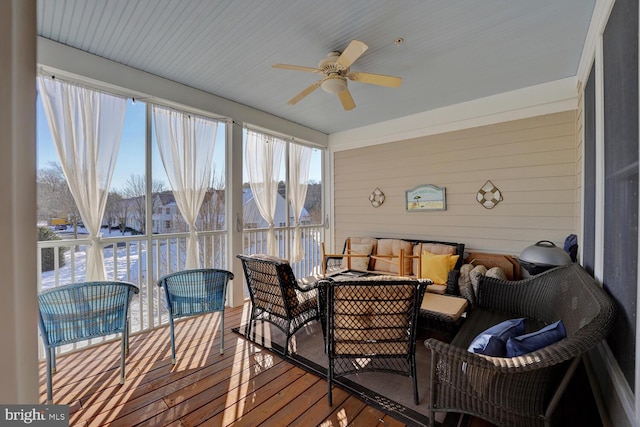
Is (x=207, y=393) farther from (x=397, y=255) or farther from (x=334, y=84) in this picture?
(x=397, y=255)

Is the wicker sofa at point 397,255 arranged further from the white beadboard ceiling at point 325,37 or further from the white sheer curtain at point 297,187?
the white beadboard ceiling at point 325,37

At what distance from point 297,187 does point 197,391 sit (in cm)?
358

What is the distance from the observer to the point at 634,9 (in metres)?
1.41

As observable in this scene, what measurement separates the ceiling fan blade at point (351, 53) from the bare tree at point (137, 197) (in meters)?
2.58

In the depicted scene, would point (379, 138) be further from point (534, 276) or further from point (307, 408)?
point (307, 408)

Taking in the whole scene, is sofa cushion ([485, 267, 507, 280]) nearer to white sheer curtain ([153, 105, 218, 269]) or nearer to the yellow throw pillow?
the yellow throw pillow

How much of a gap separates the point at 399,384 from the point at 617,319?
148cm

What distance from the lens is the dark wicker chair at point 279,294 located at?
8.50 feet

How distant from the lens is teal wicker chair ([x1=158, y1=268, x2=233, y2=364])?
257 centimetres

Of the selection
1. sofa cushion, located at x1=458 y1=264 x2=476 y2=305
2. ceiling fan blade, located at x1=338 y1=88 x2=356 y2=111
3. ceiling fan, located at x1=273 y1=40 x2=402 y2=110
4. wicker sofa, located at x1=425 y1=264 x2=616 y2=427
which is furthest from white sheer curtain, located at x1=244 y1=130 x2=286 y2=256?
wicker sofa, located at x1=425 y1=264 x2=616 y2=427

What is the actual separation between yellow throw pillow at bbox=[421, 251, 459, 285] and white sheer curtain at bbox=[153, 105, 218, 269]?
10.2 ft

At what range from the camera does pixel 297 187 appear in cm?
513

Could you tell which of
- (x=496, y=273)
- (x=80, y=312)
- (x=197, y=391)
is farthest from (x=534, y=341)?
(x=80, y=312)

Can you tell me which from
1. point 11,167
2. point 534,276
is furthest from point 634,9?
point 11,167
